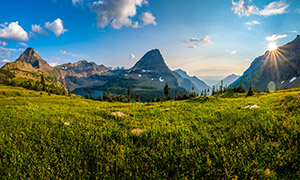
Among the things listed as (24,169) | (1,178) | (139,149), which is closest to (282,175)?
(139,149)

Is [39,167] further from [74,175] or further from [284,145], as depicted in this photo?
[284,145]

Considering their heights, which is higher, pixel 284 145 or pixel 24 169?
pixel 284 145

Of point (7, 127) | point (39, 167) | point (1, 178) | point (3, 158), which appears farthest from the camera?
point (7, 127)

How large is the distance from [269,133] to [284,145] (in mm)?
1339

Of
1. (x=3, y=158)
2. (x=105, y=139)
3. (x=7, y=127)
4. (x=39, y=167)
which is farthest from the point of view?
(x=7, y=127)

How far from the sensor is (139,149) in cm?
822

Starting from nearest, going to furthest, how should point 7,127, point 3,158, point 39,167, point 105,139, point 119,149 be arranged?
point 39,167
point 3,158
point 119,149
point 105,139
point 7,127

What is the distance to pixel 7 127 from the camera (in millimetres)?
11266

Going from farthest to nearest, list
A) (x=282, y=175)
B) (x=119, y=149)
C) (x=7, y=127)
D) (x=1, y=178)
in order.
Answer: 1. (x=7, y=127)
2. (x=119, y=149)
3. (x=1, y=178)
4. (x=282, y=175)

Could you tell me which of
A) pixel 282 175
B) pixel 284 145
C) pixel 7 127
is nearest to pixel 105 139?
pixel 7 127

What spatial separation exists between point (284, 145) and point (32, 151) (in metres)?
15.6

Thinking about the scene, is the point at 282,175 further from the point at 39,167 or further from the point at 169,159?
the point at 39,167

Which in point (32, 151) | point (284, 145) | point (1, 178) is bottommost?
point (1, 178)

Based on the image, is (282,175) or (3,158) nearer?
(282,175)
